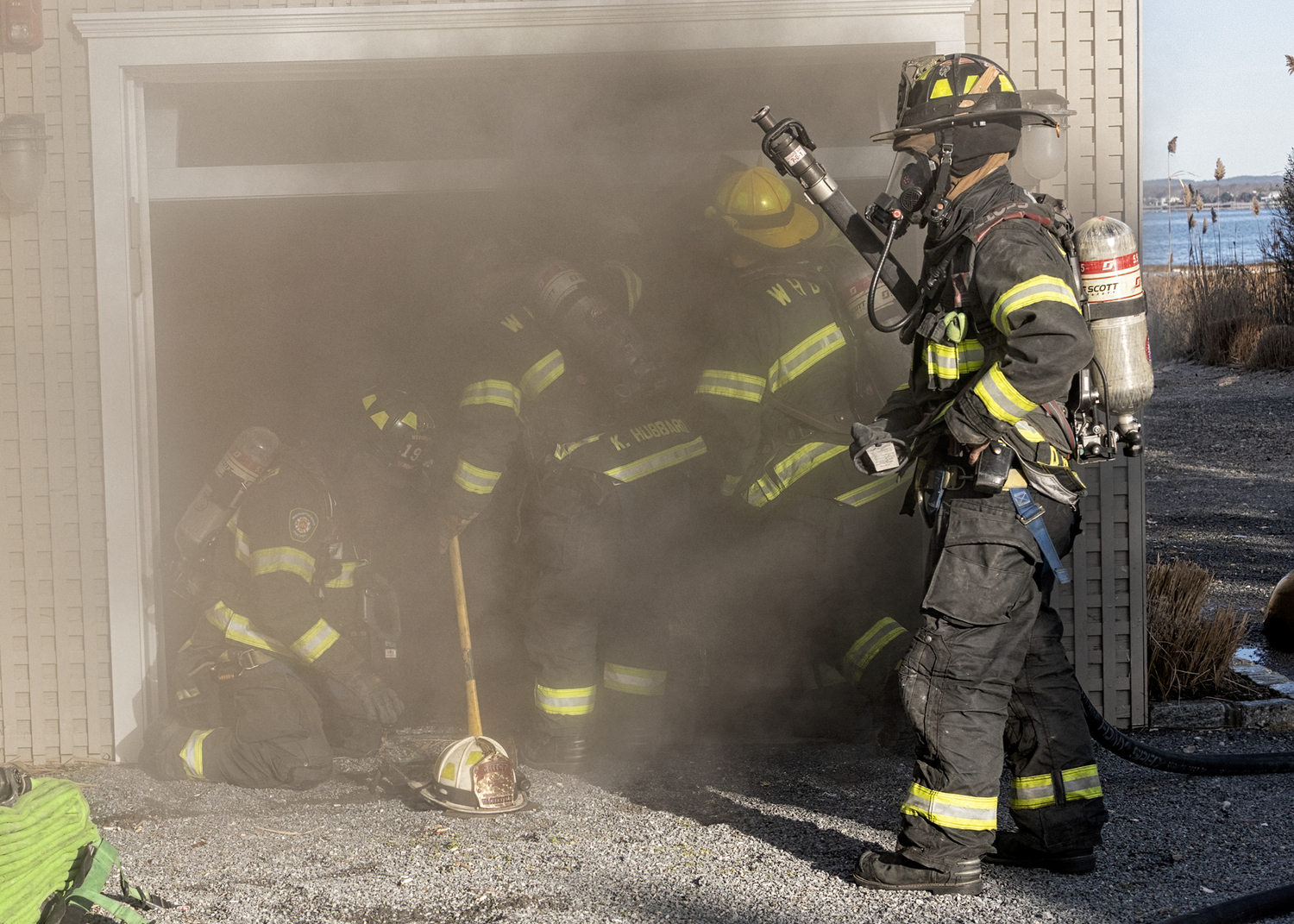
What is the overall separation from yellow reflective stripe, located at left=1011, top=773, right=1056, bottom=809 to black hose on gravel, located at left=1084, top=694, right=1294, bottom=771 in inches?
14.7

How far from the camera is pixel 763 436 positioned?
4.58 m

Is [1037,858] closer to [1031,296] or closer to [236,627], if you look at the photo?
[1031,296]

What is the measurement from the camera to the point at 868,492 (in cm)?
446

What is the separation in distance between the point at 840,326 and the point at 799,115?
6.43 ft

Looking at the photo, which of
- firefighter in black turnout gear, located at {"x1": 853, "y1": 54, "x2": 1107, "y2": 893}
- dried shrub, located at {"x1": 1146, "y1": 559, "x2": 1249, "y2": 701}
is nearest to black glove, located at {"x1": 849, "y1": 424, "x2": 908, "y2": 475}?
firefighter in black turnout gear, located at {"x1": 853, "y1": 54, "x2": 1107, "y2": 893}

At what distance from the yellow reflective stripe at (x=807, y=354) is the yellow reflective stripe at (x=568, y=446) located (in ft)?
2.47

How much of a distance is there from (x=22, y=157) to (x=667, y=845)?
10.7 ft

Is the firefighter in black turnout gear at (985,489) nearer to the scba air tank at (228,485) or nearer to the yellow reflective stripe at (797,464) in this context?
the yellow reflective stripe at (797,464)

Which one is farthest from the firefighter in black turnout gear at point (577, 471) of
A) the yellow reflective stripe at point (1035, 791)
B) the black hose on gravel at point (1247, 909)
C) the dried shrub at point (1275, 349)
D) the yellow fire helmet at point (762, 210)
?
the dried shrub at point (1275, 349)

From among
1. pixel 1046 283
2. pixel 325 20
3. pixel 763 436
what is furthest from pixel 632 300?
pixel 1046 283

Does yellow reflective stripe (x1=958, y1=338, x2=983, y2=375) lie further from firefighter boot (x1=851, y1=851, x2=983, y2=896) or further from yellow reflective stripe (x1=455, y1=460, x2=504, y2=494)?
yellow reflective stripe (x1=455, y1=460, x2=504, y2=494)

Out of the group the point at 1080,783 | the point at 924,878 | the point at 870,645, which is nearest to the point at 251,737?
the point at 870,645

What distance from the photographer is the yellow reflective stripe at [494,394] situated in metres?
4.48

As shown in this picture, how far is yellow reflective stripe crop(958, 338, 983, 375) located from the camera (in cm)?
322
